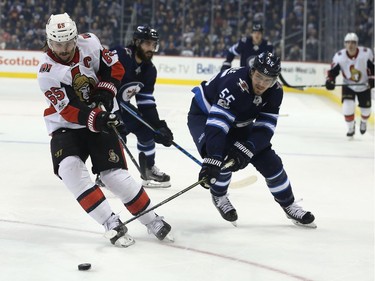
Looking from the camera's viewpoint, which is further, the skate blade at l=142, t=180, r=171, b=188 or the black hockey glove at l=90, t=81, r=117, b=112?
the skate blade at l=142, t=180, r=171, b=188

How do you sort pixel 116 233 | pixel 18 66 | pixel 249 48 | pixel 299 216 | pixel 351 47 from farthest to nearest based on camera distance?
pixel 18 66
pixel 249 48
pixel 351 47
pixel 299 216
pixel 116 233

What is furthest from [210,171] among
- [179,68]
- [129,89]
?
[179,68]

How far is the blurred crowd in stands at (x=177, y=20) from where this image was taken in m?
13.1

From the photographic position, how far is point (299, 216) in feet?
12.6

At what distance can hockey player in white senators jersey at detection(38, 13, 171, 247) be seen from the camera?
10.6ft

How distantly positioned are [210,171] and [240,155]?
0.64 ft

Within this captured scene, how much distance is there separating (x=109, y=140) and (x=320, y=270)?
1.09 meters

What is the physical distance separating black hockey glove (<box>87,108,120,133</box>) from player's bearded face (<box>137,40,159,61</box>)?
54.3 inches

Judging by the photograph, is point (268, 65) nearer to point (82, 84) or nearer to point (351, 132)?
point (82, 84)

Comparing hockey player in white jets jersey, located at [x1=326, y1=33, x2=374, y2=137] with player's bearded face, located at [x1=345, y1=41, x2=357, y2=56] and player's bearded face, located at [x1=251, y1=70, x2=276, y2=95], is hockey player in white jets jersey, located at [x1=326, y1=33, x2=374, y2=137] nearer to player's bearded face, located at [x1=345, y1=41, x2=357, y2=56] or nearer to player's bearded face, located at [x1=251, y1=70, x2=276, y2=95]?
player's bearded face, located at [x1=345, y1=41, x2=357, y2=56]

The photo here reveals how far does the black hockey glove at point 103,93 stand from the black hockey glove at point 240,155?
0.62 meters

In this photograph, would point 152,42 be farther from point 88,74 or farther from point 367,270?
point 367,270

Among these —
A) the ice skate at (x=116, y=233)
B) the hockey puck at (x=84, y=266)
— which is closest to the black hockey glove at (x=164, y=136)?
the ice skate at (x=116, y=233)

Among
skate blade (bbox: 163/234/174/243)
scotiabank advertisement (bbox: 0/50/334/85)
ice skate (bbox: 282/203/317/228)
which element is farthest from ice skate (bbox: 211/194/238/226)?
scotiabank advertisement (bbox: 0/50/334/85)
